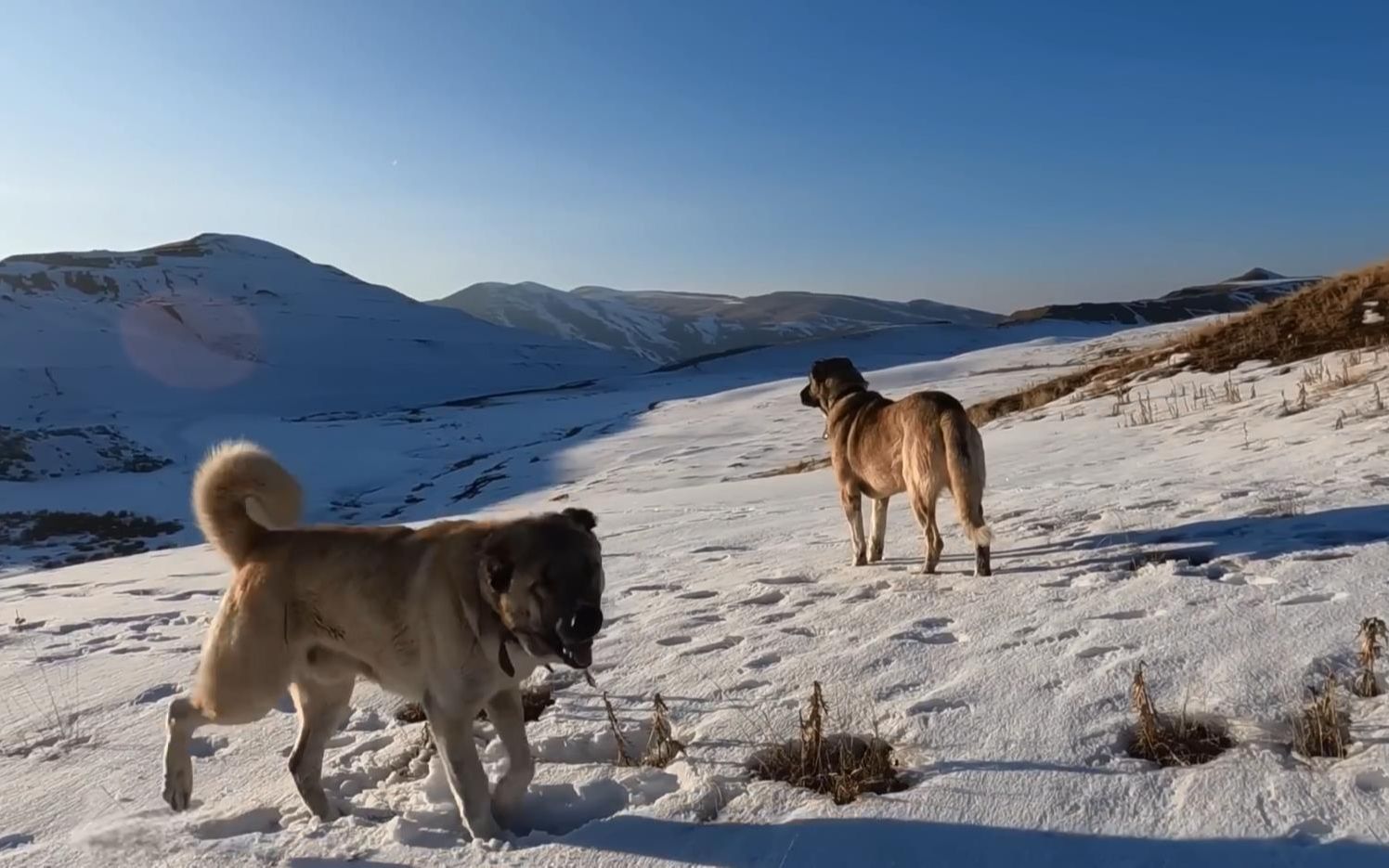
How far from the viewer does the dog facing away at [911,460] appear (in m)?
6.52

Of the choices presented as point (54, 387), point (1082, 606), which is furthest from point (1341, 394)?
point (54, 387)

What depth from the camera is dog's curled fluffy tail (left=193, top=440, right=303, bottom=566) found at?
436 cm

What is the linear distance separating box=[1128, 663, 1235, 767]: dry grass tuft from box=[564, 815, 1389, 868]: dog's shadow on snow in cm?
55

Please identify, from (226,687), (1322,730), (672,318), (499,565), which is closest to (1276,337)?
(1322,730)

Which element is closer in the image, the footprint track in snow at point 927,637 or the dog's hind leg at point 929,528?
the footprint track in snow at point 927,637

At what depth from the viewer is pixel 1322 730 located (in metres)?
3.22

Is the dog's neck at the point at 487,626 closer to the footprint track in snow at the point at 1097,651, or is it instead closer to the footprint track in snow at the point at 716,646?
the footprint track in snow at the point at 716,646

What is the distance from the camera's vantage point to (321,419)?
40531 mm

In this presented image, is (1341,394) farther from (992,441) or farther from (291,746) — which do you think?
(291,746)

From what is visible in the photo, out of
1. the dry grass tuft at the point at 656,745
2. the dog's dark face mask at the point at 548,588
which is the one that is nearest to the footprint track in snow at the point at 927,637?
the dry grass tuft at the point at 656,745

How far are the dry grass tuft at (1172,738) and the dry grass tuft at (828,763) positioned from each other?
934 millimetres

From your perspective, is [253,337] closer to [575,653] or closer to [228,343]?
[228,343]

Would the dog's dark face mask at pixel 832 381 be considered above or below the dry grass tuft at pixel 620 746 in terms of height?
above

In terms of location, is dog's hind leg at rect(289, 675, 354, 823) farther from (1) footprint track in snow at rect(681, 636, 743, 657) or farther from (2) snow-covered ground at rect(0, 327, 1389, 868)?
(1) footprint track in snow at rect(681, 636, 743, 657)
